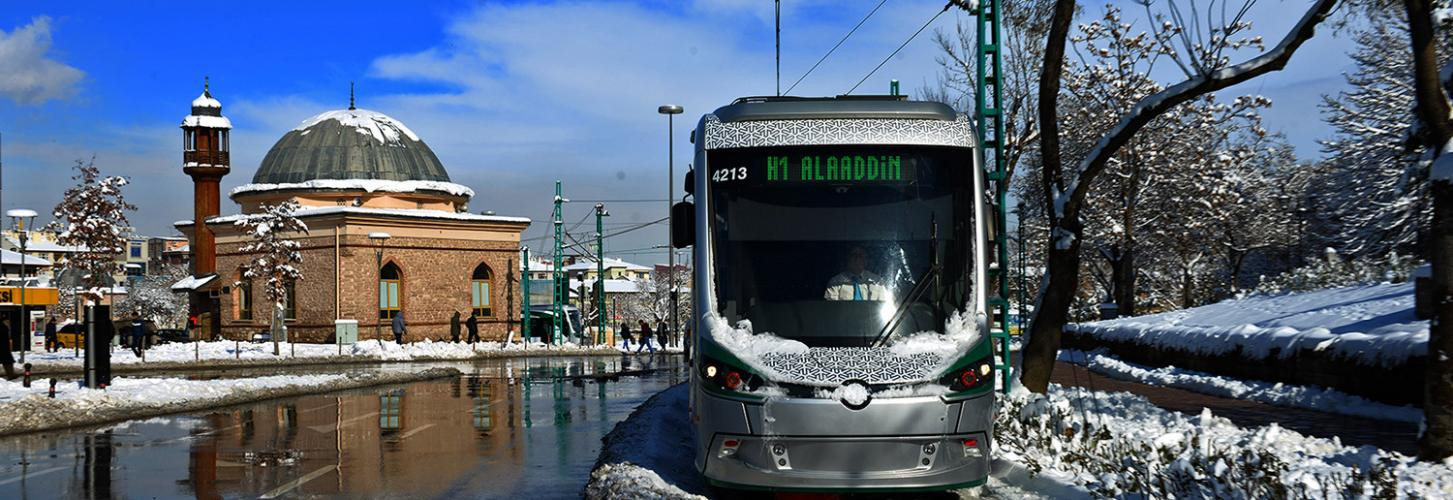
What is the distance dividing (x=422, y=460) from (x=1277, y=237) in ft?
170

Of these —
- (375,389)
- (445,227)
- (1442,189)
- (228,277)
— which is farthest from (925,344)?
(228,277)

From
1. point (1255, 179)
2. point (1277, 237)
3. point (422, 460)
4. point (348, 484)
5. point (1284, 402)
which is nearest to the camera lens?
point (348, 484)

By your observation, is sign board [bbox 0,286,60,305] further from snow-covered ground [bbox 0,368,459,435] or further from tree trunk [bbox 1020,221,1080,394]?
tree trunk [bbox 1020,221,1080,394]

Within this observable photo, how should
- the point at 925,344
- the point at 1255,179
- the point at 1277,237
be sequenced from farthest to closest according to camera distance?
the point at 1277,237 < the point at 1255,179 < the point at 925,344

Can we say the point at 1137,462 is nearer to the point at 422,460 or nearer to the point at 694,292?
the point at 694,292

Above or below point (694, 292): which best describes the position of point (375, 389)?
below

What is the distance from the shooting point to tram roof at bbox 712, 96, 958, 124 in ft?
32.2

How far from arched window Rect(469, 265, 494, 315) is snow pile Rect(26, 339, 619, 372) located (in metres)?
5.75

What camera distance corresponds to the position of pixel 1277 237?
5681cm

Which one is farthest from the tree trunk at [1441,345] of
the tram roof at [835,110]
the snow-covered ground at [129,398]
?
the snow-covered ground at [129,398]

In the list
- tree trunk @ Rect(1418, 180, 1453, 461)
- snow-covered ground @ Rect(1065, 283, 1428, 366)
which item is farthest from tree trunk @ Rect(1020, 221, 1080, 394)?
tree trunk @ Rect(1418, 180, 1453, 461)

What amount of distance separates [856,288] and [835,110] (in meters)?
1.44

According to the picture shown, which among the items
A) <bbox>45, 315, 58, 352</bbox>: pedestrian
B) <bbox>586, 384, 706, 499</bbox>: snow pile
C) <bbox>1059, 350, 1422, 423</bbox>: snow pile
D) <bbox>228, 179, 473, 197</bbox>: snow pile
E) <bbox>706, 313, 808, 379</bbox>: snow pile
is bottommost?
<bbox>1059, 350, 1422, 423</bbox>: snow pile

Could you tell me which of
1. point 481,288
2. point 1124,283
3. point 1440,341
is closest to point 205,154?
point 481,288
